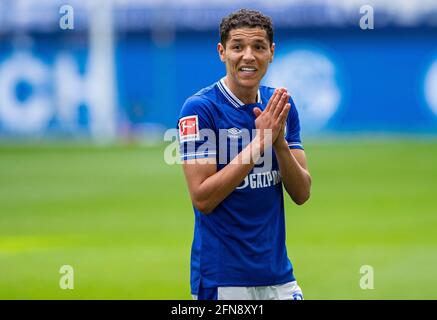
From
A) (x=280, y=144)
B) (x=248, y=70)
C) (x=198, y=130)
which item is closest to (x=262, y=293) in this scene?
(x=280, y=144)

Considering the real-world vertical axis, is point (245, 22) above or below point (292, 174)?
above

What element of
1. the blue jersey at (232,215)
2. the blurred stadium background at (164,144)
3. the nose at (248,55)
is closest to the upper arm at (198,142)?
the blue jersey at (232,215)

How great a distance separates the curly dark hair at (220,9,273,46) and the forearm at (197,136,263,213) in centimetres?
69

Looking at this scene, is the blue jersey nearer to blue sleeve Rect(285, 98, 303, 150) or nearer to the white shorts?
the white shorts

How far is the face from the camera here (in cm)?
579

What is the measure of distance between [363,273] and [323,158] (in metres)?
20.3

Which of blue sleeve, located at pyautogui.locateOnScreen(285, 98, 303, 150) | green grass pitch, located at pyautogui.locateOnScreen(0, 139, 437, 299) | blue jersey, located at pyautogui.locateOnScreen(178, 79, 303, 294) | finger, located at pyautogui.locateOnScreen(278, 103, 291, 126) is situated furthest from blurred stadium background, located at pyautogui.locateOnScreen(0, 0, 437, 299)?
finger, located at pyautogui.locateOnScreen(278, 103, 291, 126)

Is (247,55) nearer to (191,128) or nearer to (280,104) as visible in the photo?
(280,104)

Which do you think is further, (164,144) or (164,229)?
(164,144)

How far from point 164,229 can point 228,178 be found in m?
11.8

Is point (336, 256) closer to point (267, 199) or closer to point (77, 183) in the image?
point (267, 199)

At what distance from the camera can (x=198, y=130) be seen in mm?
5820

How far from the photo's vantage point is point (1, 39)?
51.4 meters

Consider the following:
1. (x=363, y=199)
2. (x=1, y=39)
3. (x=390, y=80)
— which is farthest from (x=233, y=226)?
(x=1, y=39)
